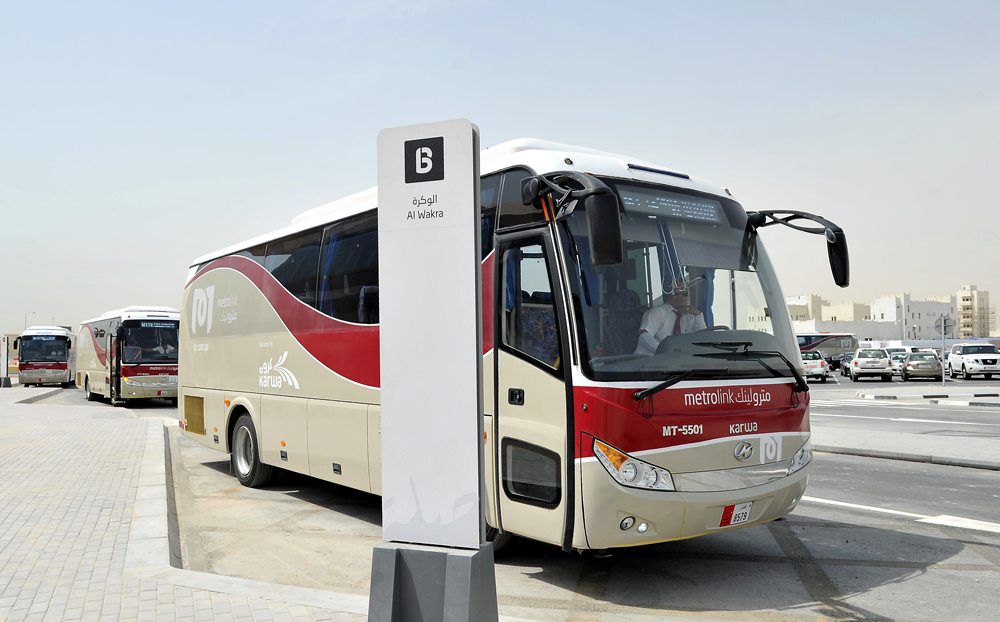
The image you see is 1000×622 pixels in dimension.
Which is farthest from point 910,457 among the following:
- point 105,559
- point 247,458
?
point 105,559

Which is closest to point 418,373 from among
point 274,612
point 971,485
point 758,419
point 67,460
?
point 274,612

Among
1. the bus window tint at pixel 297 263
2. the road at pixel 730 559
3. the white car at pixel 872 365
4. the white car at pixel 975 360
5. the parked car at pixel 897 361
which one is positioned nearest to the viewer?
the road at pixel 730 559

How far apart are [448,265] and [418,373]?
59cm

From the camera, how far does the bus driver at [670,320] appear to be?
18.4ft

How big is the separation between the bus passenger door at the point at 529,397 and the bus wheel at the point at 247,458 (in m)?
5.56

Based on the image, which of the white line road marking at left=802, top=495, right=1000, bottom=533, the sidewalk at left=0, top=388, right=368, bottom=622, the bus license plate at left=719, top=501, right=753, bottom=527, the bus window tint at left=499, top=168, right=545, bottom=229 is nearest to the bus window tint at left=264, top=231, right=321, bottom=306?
the sidewalk at left=0, top=388, right=368, bottom=622

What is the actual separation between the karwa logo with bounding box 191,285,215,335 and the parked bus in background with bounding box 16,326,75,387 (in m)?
38.0

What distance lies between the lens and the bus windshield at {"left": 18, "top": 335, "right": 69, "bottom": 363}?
146 ft

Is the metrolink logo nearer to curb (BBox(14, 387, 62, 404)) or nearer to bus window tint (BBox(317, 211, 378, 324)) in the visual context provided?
bus window tint (BBox(317, 211, 378, 324))

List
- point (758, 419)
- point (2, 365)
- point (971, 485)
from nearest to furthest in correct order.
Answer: point (758, 419) → point (971, 485) → point (2, 365)

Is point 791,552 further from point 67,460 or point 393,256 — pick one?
point 67,460

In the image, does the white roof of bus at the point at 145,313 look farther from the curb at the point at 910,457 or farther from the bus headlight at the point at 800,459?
the bus headlight at the point at 800,459

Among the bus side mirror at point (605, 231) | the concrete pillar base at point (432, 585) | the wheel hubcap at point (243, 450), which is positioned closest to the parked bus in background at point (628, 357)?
the bus side mirror at point (605, 231)

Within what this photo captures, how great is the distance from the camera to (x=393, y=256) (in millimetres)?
4195
